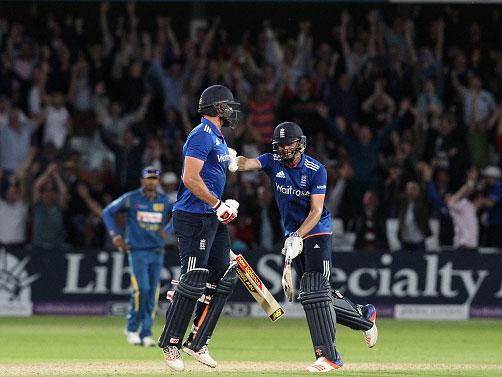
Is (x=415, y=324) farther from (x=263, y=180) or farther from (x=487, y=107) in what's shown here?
(x=487, y=107)

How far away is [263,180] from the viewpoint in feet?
62.9

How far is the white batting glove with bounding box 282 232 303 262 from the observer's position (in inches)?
399

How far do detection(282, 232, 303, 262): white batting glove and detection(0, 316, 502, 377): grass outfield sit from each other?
1000mm

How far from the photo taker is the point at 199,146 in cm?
991

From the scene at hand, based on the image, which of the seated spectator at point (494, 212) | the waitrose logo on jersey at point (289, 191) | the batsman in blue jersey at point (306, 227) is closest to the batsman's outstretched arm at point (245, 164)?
the batsman in blue jersey at point (306, 227)

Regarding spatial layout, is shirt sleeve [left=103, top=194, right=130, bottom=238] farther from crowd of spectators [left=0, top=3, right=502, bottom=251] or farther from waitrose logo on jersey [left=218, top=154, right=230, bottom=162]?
waitrose logo on jersey [left=218, top=154, right=230, bottom=162]

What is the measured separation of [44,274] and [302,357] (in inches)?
250

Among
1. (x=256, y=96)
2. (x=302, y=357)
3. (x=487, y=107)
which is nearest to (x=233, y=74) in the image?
(x=256, y=96)

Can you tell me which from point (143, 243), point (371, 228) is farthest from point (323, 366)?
point (371, 228)

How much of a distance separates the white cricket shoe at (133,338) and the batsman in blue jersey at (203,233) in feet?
12.3

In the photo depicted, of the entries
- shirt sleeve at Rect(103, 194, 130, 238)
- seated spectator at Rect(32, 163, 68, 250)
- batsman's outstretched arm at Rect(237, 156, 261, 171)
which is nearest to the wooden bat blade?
batsman's outstretched arm at Rect(237, 156, 261, 171)

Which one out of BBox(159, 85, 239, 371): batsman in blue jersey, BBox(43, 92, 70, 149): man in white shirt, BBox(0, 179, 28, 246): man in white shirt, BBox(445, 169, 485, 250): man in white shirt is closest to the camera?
BBox(159, 85, 239, 371): batsman in blue jersey

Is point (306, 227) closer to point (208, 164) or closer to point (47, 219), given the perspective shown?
point (208, 164)

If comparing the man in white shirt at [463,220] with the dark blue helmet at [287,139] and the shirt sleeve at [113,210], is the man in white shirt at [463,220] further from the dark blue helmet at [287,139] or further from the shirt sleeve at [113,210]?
the dark blue helmet at [287,139]
